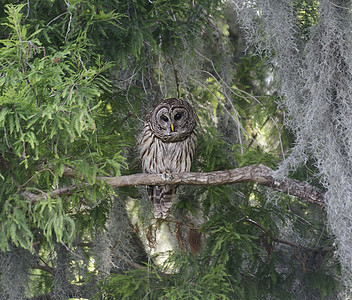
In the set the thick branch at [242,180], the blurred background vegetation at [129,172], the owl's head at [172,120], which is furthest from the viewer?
the owl's head at [172,120]

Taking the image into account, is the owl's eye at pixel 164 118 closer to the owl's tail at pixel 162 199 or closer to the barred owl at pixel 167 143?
the barred owl at pixel 167 143

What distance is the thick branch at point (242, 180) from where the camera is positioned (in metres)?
3.05

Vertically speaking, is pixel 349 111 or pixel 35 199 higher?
pixel 349 111

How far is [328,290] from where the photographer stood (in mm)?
3852

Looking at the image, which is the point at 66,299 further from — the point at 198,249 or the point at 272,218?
the point at 272,218

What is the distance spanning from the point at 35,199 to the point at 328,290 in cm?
216

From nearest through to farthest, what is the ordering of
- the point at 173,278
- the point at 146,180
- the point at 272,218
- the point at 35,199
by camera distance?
the point at 35,199 → the point at 146,180 → the point at 173,278 → the point at 272,218

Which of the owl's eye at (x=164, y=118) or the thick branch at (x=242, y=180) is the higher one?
the owl's eye at (x=164, y=118)

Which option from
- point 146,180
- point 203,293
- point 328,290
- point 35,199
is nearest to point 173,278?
point 203,293

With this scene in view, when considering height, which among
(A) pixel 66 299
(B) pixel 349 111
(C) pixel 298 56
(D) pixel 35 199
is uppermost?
(C) pixel 298 56

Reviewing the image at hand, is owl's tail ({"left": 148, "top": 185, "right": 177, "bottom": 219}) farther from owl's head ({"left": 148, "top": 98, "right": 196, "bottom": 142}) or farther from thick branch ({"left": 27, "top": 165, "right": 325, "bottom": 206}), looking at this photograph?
thick branch ({"left": 27, "top": 165, "right": 325, "bottom": 206})

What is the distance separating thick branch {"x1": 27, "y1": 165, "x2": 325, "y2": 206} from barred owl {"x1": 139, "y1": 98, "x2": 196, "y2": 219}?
648 mm

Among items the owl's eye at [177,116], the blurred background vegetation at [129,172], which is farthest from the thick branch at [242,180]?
the owl's eye at [177,116]

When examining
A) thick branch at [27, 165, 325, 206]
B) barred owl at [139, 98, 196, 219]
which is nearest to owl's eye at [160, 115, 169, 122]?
barred owl at [139, 98, 196, 219]
